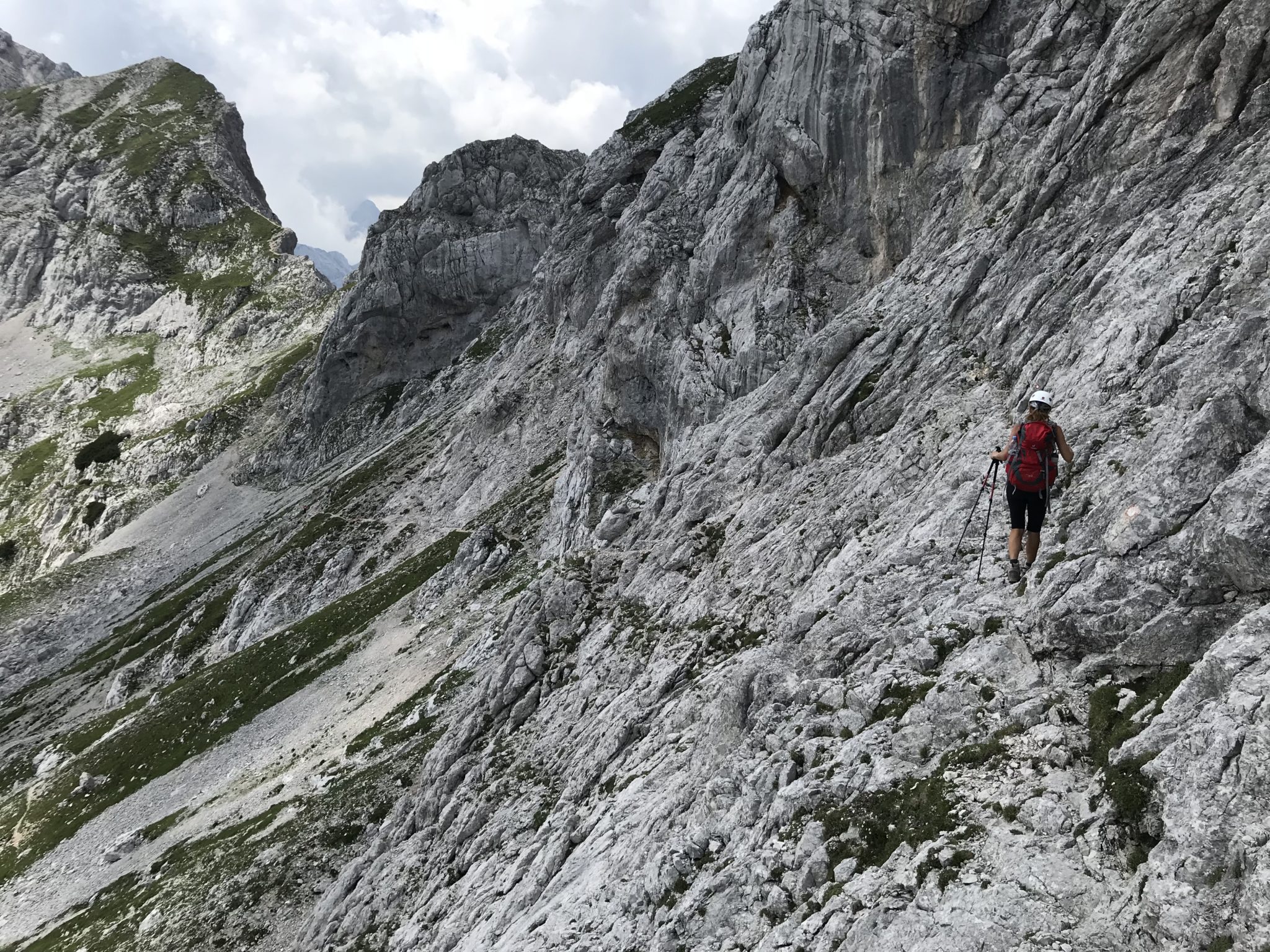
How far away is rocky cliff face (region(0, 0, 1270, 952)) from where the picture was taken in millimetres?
10578

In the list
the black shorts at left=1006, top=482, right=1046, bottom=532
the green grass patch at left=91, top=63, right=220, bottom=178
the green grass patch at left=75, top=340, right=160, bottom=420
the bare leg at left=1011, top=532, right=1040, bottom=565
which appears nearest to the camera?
the black shorts at left=1006, top=482, right=1046, bottom=532

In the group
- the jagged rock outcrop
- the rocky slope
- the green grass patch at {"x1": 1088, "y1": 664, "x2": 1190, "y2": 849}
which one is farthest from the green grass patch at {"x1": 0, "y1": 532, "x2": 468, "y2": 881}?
the jagged rock outcrop

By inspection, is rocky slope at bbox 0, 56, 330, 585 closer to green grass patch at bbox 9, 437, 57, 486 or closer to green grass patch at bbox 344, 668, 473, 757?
green grass patch at bbox 9, 437, 57, 486

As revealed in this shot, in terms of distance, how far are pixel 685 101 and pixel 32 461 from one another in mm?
132634

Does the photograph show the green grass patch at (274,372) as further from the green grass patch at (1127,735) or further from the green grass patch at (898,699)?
the green grass patch at (1127,735)

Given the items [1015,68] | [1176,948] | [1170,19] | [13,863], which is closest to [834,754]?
[1176,948]

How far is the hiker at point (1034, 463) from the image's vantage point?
13.1m

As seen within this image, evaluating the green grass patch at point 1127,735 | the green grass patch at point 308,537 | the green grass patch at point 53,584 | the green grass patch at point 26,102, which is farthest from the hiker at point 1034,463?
the green grass patch at point 26,102

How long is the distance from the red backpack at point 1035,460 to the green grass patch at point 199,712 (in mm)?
53851

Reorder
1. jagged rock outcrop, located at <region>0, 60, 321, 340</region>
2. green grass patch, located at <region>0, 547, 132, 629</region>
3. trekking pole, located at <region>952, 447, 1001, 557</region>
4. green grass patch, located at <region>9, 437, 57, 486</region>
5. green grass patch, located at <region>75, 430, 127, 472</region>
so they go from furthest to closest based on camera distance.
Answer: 1. jagged rock outcrop, located at <region>0, 60, 321, 340</region>
2. green grass patch, located at <region>9, 437, 57, 486</region>
3. green grass patch, located at <region>75, 430, 127, 472</region>
4. green grass patch, located at <region>0, 547, 132, 629</region>
5. trekking pole, located at <region>952, 447, 1001, 557</region>

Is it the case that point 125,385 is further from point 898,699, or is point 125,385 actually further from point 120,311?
point 898,699

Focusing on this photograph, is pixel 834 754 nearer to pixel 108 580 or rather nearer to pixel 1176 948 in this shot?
pixel 1176 948

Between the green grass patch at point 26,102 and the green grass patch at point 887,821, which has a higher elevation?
the green grass patch at point 26,102

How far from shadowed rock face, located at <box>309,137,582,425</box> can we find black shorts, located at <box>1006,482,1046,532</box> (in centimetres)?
11153
